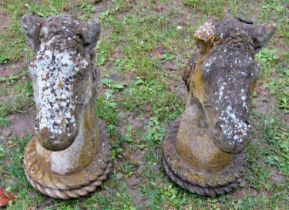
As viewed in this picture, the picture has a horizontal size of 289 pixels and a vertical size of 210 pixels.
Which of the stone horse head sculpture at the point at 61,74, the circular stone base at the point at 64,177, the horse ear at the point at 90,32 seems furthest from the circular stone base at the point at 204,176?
the horse ear at the point at 90,32

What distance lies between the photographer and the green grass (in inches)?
128

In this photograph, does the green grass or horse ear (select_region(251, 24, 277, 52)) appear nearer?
horse ear (select_region(251, 24, 277, 52))

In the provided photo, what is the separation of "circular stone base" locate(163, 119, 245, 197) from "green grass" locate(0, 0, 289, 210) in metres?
0.08

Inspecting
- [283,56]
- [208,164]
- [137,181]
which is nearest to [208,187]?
[208,164]

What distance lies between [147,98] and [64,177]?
109 cm

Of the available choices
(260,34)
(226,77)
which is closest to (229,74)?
(226,77)

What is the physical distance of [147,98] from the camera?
3.93 metres

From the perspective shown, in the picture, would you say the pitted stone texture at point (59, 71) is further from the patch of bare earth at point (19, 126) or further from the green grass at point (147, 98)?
the patch of bare earth at point (19, 126)

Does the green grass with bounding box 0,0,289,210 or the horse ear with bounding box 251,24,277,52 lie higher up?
the horse ear with bounding box 251,24,277,52

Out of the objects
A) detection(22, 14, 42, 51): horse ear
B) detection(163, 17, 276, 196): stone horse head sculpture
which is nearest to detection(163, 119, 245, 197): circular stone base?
detection(163, 17, 276, 196): stone horse head sculpture

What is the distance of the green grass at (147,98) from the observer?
3.26 metres

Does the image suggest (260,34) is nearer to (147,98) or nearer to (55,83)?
(55,83)

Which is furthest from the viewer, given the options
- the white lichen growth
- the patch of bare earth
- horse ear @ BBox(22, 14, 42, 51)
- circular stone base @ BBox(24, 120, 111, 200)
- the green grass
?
the patch of bare earth

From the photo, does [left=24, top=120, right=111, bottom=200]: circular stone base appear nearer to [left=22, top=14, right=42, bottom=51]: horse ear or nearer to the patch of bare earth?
the patch of bare earth
